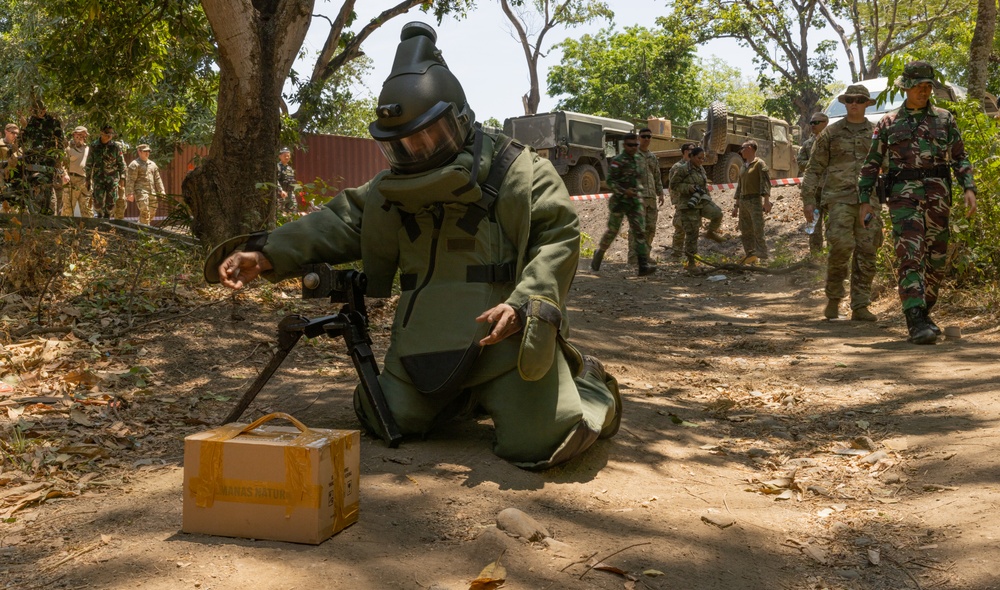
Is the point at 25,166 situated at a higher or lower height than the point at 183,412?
higher

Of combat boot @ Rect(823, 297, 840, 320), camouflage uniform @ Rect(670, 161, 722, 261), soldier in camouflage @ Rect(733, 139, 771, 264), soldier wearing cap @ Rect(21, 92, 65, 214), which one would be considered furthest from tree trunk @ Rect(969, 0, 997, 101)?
soldier wearing cap @ Rect(21, 92, 65, 214)

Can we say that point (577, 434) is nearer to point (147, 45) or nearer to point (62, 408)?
point (62, 408)

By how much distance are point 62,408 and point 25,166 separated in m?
2.47

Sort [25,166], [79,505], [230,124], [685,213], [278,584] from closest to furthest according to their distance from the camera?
[278,584], [79,505], [25,166], [230,124], [685,213]

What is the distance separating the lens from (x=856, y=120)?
25.9ft

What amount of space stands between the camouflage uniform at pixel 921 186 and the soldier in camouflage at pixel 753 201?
5.78 m

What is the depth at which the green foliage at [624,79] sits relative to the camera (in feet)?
126

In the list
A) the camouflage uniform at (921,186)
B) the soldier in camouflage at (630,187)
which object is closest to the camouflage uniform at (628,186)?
the soldier in camouflage at (630,187)

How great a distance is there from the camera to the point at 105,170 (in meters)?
11.8

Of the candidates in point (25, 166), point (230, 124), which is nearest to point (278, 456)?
point (25, 166)

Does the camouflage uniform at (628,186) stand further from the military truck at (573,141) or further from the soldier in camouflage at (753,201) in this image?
the military truck at (573,141)

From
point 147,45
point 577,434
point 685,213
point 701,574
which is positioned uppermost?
point 147,45

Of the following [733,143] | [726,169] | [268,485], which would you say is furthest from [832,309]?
[733,143]

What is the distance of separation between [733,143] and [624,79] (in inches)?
756
